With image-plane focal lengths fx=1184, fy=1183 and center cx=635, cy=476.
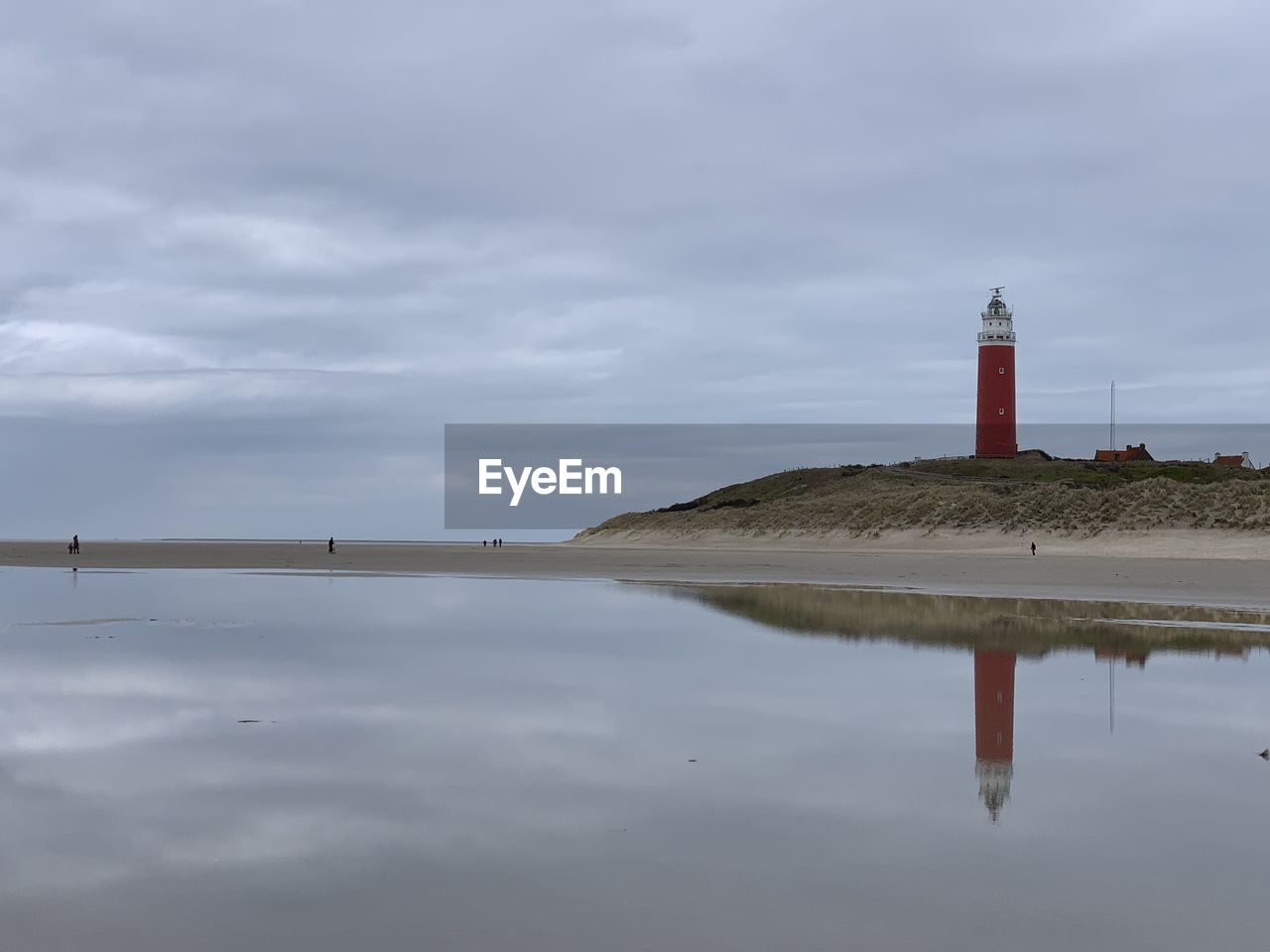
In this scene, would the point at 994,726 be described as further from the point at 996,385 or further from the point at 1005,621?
the point at 996,385

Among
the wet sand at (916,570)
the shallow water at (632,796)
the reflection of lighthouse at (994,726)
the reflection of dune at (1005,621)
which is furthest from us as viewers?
the wet sand at (916,570)

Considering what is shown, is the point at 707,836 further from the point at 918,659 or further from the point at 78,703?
the point at 918,659

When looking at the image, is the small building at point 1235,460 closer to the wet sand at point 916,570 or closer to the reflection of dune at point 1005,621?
the wet sand at point 916,570

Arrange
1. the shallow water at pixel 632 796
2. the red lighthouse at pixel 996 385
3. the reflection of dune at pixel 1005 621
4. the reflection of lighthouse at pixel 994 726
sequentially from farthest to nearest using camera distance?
the red lighthouse at pixel 996 385
the reflection of dune at pixel 1005 621
the reflection of lighthouse at pixel 994 726
the shallow water at pixel 632 796

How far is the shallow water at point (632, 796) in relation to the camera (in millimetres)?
5832

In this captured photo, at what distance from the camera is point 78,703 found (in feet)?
39.7

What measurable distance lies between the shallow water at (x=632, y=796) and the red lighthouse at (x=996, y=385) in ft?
247

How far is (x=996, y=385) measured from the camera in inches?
3551

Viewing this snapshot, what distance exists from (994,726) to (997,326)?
83.8 meters

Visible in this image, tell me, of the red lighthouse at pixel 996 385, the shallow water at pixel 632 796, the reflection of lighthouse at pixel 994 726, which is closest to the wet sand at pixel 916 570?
the reflection of lighthouse at pixel 994 726

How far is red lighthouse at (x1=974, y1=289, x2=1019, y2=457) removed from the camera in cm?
8938

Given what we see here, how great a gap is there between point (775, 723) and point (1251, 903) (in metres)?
5.51

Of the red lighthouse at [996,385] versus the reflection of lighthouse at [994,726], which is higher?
the red lighthouse at [996,385]

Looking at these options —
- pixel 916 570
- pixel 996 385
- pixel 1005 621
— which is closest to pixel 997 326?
pixel 996 385
